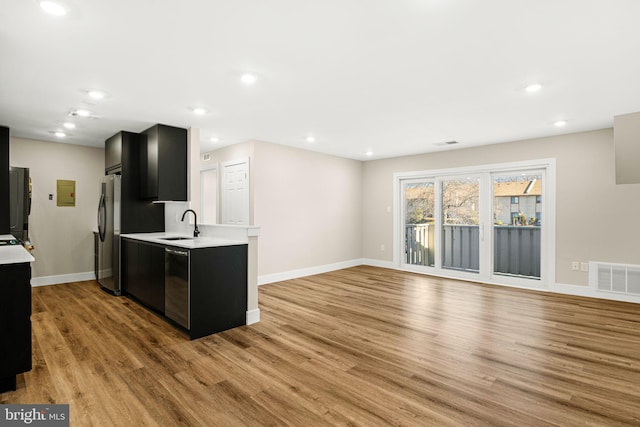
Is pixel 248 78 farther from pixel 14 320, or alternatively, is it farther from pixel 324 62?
pixel 14 320

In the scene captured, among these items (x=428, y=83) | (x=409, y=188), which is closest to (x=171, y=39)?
(x=428, y=83)

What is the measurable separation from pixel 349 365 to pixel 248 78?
2545mm

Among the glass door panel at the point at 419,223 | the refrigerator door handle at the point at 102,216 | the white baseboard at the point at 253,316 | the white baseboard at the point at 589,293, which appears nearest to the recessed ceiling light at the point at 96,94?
the refrigerator door handle at the point at 102,216

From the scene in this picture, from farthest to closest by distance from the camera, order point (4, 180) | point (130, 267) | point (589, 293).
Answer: point (589, 293) → point (130, 267) → point (4, 180)

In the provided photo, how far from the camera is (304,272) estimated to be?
20.3ft

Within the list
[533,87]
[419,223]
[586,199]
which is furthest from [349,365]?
[419,223]

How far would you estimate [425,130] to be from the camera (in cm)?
471

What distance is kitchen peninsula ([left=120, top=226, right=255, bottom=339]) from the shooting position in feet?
10.4

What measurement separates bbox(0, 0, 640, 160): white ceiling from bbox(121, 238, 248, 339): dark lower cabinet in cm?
163

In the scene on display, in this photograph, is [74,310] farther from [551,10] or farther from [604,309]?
[604,309]

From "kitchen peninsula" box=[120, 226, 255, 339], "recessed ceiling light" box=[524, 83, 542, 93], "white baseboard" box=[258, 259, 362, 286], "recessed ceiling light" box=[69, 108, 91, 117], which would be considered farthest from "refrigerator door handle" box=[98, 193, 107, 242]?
"recessed ceiling light" box=[524, 83, 542, 93]

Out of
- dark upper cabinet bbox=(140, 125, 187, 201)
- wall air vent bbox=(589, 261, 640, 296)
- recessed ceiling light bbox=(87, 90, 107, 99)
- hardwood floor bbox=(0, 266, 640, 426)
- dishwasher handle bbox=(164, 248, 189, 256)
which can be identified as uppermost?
recessed ceiling light bbox=(87, 90, 107, 99)

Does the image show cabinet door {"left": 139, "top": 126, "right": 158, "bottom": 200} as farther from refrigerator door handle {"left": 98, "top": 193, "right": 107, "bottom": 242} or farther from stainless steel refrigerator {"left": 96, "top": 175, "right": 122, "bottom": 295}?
refrigerator door handle {"left": 98, "top": 193, "right": 107, "bottom": 242}

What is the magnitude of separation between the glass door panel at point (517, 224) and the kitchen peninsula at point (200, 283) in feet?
14.4
